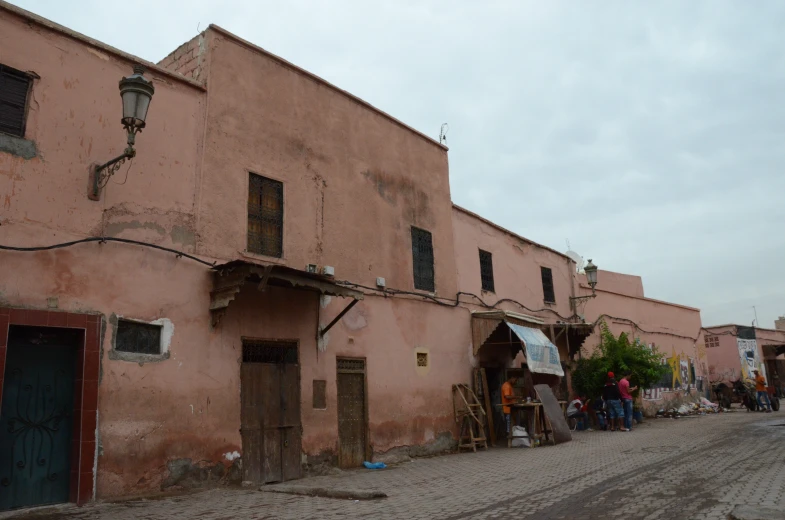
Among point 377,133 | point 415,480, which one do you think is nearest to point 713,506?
point 415,480

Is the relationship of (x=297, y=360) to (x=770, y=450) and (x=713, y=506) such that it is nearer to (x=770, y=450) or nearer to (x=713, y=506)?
(x=713, y=506)

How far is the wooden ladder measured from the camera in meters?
13.9

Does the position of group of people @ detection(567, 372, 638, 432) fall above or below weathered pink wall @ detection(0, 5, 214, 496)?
below

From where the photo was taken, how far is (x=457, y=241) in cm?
1586

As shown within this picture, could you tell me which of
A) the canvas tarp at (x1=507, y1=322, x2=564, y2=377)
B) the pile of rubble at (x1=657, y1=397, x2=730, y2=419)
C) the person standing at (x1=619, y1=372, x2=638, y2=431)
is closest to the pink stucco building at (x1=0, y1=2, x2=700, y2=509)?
the canvas tarp at (x1=507, y1=322, x2=564, y2=377)

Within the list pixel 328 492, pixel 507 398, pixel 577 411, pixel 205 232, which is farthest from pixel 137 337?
pixel 577 411

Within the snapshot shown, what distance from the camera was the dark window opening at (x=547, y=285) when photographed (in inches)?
779

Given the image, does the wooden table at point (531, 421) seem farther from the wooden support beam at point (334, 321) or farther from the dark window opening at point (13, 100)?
the dark window opening at point (13, 100)

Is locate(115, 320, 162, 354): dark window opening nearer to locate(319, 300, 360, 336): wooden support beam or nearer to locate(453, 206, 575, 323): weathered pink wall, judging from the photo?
locate(319, 300, 360, 336): wooden support beam

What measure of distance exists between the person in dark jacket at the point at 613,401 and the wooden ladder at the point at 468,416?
4.84m

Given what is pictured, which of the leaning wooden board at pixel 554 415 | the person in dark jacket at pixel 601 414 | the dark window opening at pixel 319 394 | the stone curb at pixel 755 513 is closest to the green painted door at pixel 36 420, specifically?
the dark window opening at pixel 319 394

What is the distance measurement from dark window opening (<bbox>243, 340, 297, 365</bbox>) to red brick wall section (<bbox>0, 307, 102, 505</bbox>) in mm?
2560

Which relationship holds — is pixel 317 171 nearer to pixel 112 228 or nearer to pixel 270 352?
pixel 270 352

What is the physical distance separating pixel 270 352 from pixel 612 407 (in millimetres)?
11302
